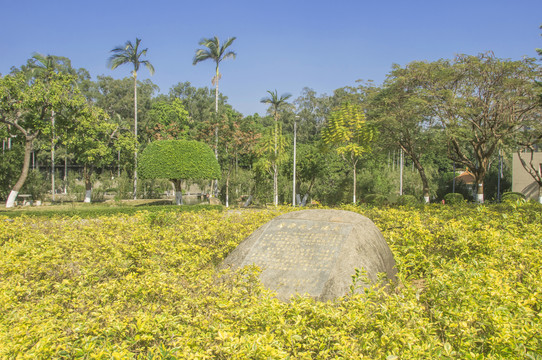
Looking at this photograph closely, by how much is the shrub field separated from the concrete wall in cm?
3016

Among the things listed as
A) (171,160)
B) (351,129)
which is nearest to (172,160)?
(171,160)

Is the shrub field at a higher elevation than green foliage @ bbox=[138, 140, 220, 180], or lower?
lower

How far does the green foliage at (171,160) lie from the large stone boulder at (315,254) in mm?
18176

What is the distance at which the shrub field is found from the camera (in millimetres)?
3006

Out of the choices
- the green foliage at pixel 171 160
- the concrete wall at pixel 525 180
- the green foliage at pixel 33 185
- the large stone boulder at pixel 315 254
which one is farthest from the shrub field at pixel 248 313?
the concrete wall at pixel 525 180

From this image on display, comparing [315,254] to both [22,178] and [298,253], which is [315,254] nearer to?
[298,253]

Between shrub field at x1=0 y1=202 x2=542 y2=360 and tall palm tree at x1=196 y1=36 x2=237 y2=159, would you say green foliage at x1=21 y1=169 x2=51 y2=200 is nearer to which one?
tall palm tree at x1=196 y1=36 x2=237 y2=159

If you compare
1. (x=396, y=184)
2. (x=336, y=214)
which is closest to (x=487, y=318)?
(x=336, y=214)

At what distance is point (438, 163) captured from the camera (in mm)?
57156

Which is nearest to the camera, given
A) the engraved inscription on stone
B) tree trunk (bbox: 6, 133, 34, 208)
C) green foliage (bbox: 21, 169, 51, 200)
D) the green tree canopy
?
the engraved inscription on stone

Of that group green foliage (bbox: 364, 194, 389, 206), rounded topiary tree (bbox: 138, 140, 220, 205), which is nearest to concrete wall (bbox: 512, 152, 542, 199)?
green foliage (bbox: 364, 194, 389, 206)

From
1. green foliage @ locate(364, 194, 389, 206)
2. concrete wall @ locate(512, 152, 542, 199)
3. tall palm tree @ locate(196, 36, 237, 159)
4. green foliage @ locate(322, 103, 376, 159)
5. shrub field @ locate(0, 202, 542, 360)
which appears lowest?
shrub field @ locate(0, 202, 542, 360)

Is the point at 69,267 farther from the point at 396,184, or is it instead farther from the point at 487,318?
the point at 396,184

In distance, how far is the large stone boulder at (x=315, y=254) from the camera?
5.23 metres
